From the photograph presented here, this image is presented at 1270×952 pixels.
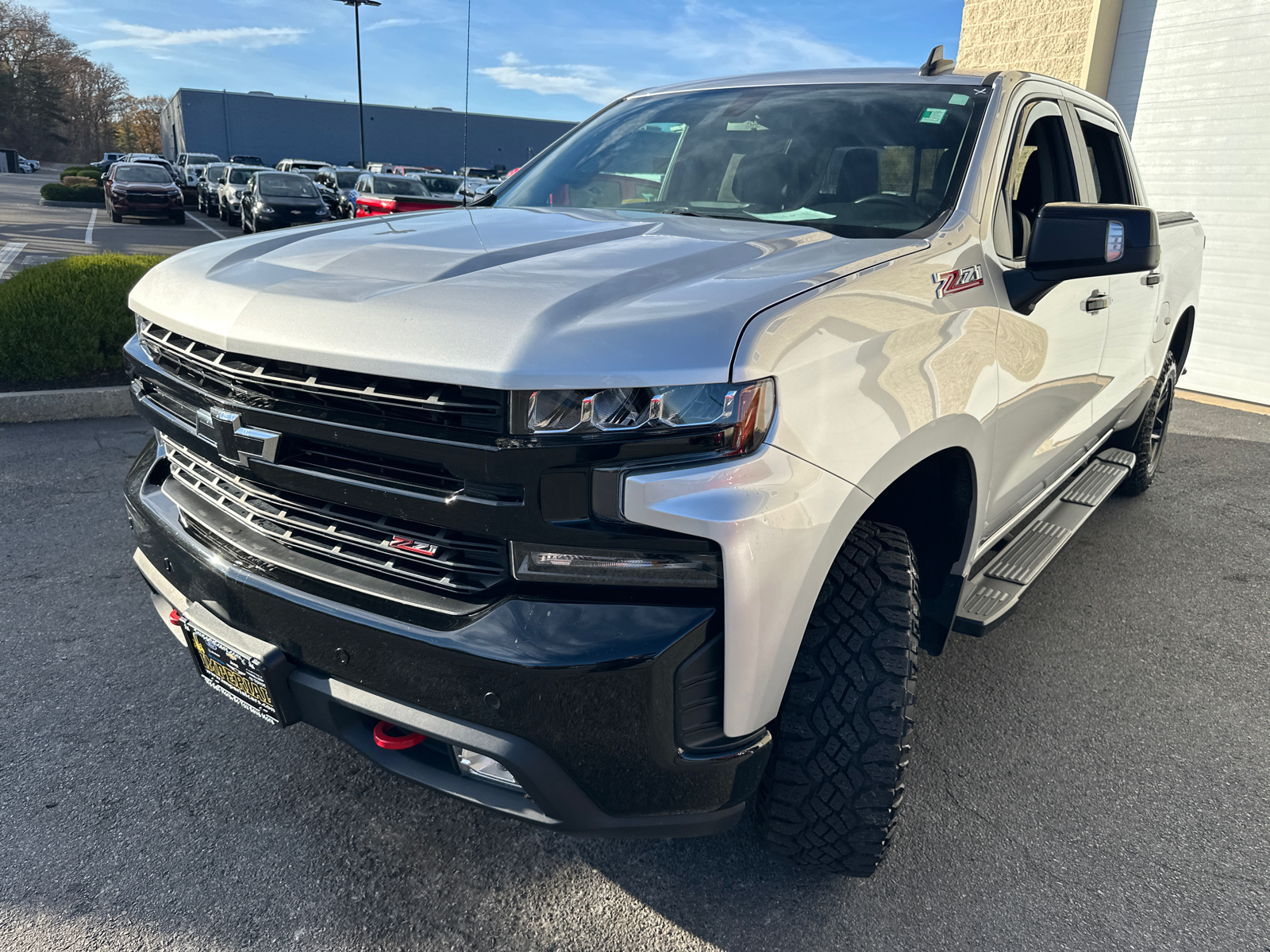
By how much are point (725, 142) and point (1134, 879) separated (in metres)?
2.44

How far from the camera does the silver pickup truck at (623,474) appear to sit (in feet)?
5.01

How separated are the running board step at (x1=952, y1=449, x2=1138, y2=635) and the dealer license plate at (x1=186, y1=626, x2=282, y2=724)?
1733 millimetres

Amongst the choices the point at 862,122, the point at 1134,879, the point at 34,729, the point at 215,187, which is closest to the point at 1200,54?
the point at 862,122

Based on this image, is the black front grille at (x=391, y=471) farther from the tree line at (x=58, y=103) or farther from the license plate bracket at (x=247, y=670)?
the tree line at (x=58, y=103)

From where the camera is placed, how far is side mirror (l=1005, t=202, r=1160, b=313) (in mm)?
2240

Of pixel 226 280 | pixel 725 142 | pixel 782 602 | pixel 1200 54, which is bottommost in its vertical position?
pixel 782 602

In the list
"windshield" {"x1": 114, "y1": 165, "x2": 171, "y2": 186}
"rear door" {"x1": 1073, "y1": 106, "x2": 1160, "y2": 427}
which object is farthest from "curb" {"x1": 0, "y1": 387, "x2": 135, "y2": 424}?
"windshield" {"x1": 114, "y1": 165, "x2": 171, "y2": 186}

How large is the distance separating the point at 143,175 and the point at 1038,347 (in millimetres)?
26659

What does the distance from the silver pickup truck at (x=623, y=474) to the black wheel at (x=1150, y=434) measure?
259 centimetres

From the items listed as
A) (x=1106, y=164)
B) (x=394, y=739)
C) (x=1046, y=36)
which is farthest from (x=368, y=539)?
(x=1046, y=36)

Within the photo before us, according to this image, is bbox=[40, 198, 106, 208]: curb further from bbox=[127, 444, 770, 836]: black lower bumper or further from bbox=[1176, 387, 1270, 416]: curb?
bbox=[127, 444, 770, 836]: black lower bumper

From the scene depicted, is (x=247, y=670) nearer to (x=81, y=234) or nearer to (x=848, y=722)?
(x=848, y=722)

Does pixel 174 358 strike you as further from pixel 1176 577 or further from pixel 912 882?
pixel 1176 577

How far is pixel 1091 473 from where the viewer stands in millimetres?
3996
